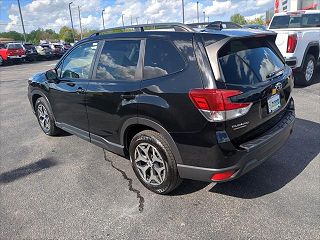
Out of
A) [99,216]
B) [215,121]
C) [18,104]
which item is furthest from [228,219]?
[18,104]

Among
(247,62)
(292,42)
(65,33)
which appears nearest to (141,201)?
(247,62)

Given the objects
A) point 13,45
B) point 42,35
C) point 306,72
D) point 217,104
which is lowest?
point 306,72

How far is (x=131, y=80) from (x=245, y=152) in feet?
4.69

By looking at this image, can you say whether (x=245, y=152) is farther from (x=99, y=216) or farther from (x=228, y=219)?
(x=99, y=216)

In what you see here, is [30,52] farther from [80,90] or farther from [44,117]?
[80,90]

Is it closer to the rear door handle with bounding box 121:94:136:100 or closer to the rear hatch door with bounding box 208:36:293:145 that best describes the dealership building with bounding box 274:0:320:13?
the rear hatch door with bounding box 208:36:293:145

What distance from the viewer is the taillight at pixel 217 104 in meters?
2.69

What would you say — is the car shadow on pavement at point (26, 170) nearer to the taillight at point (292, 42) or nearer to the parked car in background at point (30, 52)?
the taillight at point (292, 42)

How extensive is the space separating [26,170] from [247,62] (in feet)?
10.6

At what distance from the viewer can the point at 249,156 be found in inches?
114

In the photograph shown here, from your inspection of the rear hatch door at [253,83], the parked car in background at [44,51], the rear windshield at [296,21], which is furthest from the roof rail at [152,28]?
the parked car in background at [44,51]

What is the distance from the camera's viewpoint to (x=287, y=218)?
9.68 ft

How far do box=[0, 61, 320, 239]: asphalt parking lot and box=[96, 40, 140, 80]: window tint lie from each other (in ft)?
4.21

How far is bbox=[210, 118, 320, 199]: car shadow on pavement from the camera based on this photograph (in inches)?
136
